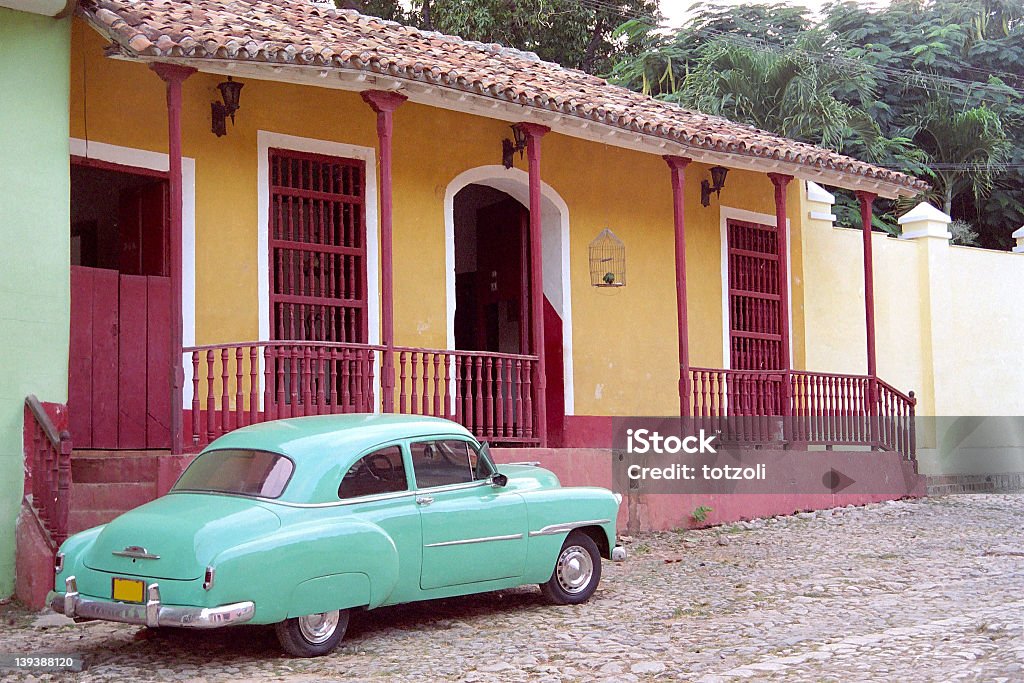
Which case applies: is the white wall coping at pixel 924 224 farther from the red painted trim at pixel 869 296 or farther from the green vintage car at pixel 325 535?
the green vintage car at pixel 325 535

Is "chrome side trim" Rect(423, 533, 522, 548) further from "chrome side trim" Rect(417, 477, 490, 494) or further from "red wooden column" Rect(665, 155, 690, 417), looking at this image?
"red wooden column" Rect(665, 155, 690, 417)

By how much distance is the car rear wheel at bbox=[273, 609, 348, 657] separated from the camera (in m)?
6.66

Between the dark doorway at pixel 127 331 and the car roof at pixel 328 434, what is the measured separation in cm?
338

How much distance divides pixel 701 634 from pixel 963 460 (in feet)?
39.8

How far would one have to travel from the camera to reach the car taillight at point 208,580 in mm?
6207

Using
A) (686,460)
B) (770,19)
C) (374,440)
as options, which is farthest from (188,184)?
(770,19)

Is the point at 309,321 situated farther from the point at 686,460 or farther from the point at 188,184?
the point at 686,460

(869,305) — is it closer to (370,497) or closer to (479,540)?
(479,540)

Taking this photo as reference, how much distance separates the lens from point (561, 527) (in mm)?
8211

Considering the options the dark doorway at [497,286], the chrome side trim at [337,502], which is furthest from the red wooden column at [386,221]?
the dark doorway at [497,286]

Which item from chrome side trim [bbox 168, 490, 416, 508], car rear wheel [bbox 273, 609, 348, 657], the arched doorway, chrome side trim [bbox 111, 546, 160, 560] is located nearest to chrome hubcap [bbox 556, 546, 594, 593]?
chrome side trim [bbox 168, 490, 416, 508]

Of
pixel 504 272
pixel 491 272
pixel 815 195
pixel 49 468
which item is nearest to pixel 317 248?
pixel 504 272

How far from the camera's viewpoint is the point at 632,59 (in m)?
28.1

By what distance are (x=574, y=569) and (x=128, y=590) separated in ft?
10.4
